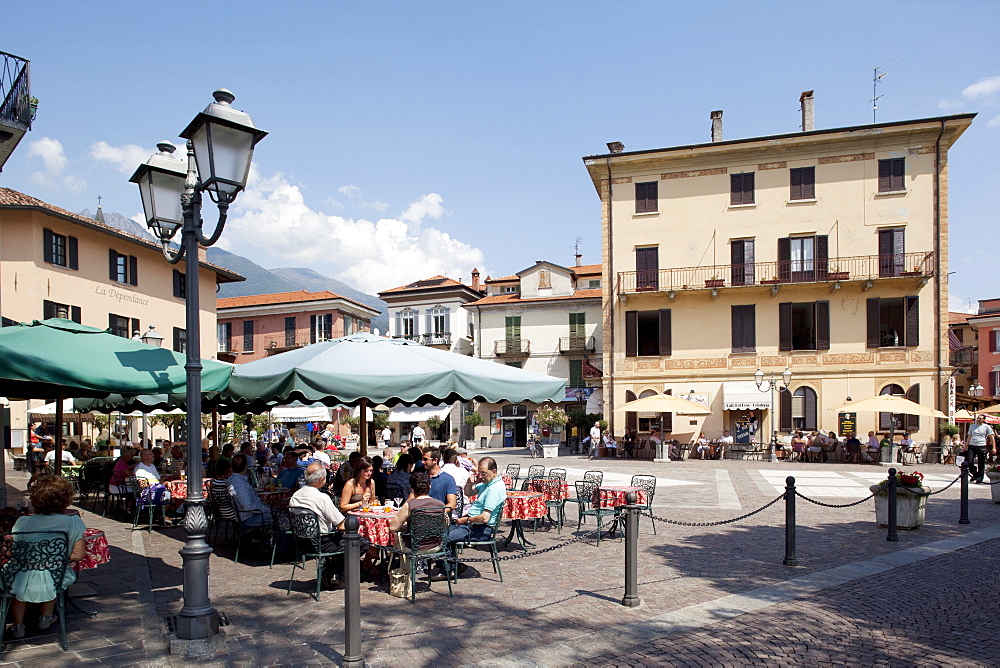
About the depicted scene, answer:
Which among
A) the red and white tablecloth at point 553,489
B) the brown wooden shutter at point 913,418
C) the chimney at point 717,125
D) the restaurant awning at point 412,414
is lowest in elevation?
the restaurant awning at point 412,414

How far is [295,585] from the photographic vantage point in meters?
7.23

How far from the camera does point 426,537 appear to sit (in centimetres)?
686

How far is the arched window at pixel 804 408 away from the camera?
3005 cm

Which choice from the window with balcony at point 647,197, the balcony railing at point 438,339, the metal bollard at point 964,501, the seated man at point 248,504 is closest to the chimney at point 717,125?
the window with balcony at point 647,197

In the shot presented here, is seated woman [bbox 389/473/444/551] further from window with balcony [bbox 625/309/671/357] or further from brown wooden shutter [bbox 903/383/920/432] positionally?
brown wooden shutter [bbox 903/383/920/432]

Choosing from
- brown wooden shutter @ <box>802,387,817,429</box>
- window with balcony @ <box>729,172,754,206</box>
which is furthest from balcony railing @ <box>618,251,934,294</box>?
brown wooden shutter @ <box>802,387,817,429</box>

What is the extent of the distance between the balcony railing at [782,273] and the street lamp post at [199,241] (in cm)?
2795

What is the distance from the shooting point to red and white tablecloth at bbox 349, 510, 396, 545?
7.06 metres

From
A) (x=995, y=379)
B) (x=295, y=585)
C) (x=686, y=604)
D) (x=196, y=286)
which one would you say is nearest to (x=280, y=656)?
(x=295, y=585)

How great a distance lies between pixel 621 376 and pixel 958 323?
35.4 meters

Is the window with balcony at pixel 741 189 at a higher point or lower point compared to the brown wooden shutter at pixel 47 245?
higher

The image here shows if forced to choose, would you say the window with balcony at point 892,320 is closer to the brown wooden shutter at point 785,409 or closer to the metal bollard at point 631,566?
the brown wooden shutter at point 785,409

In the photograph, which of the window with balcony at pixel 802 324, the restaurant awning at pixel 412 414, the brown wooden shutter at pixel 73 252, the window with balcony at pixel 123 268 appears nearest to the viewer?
the brown wooden shutter at pixel 73 252

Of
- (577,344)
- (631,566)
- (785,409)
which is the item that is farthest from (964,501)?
(577,344)
